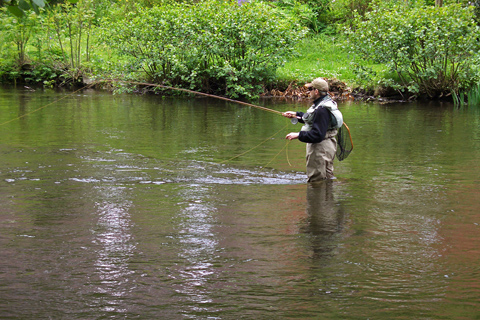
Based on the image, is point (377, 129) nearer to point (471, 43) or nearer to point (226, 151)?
point (226, 151)

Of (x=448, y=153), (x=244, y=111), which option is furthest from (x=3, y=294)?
(x=244, y=111)

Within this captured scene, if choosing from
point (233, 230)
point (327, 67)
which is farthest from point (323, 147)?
point (327, 67)

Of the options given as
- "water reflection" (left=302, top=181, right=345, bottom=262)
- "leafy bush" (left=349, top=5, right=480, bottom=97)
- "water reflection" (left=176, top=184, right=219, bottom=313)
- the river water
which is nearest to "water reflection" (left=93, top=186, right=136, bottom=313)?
the river water

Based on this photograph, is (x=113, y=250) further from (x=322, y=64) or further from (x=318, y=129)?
(x=322, y=64)

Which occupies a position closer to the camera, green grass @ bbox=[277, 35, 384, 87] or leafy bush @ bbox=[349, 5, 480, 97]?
leafy bush @ bbox=[349, 5, 480, 97]

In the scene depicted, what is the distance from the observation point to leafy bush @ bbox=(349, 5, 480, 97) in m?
16.8

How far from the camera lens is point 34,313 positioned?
3480 mm

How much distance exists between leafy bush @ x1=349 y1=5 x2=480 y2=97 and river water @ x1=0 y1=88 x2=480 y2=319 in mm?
6973

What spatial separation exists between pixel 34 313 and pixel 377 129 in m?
10.0

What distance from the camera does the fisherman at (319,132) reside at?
21.1 feet

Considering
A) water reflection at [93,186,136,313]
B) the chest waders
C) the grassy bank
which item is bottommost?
water reflection at [93,186,136,313]

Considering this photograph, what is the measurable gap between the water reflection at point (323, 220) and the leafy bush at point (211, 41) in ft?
38.5

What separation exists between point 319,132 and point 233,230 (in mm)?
1800

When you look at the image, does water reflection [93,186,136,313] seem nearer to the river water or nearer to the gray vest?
the river water
